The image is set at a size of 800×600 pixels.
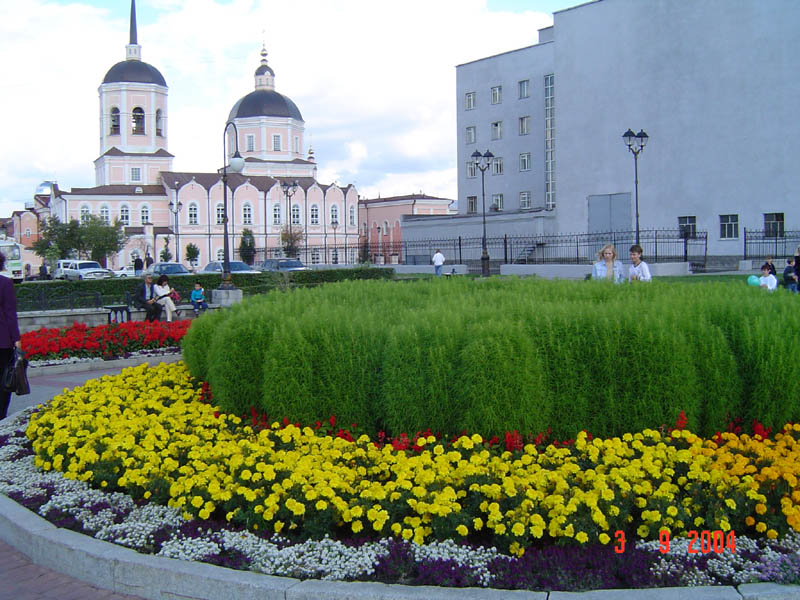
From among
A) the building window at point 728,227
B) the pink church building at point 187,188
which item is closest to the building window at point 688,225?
the building window at point 728,227

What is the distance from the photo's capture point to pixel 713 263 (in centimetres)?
3294

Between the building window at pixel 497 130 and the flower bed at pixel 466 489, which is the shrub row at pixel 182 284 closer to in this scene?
the flower bed at pixel 466 489

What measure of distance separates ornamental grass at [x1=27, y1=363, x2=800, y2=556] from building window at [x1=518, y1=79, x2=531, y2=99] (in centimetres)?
4463

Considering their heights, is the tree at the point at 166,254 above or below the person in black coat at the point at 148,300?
above

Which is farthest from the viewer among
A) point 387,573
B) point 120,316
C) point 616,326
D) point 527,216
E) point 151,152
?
point 151,152

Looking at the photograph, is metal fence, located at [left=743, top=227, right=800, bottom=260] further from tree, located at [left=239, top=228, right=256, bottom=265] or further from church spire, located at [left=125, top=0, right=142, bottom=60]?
church spire, located at [left=125, top=0, right=142, bottom=60]

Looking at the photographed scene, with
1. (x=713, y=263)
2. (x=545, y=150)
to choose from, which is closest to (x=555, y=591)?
(x=713, y=263)

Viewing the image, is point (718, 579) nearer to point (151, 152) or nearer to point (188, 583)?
point (188, 583)

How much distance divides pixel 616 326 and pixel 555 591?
275 cm

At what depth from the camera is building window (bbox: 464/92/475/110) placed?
2013 inches

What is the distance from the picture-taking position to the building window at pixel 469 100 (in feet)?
168

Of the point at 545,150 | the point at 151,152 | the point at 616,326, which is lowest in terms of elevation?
the point at 616,326

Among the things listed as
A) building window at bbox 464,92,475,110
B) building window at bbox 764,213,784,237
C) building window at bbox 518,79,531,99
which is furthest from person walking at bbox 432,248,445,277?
building window at bbox 464,92,475,110

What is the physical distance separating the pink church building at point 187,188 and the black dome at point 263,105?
4.6 inches
